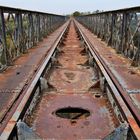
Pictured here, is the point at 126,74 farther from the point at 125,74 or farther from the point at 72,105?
the point at 72,105

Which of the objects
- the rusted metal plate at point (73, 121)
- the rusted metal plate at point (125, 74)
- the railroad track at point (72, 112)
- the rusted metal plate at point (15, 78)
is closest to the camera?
the railroad track at point (72, 112)

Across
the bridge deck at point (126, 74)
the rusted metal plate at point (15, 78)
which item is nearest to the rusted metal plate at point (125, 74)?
the bridge deck at point (126, 74)

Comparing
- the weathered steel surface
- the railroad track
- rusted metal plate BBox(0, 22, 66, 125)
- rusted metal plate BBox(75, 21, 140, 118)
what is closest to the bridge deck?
rusted metal plate BBox(75, 21, 140, 118)

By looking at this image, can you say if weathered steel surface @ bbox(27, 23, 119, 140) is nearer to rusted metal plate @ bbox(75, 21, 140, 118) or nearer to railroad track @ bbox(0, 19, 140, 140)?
railroad track @ bbox(0, 19, 140, 140)

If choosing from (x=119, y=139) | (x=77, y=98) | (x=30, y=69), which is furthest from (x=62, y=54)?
(x=119, y=139)

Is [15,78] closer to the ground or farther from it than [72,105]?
farther from it

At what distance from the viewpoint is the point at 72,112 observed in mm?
4660

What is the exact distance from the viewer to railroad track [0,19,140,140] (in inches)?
135

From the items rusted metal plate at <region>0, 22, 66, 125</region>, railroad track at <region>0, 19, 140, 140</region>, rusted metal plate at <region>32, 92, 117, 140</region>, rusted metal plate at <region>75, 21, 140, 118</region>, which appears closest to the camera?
railroad track at <region>0, 19, 140, 140</region>

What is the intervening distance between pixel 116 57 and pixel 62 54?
6.28 ft

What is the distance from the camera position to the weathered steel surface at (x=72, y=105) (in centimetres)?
385

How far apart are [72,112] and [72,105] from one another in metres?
0.15

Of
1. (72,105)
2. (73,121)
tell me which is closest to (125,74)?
(72,105)

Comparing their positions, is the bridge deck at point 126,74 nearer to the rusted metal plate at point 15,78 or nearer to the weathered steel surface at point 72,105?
the weathered steel surface at point 72,105
